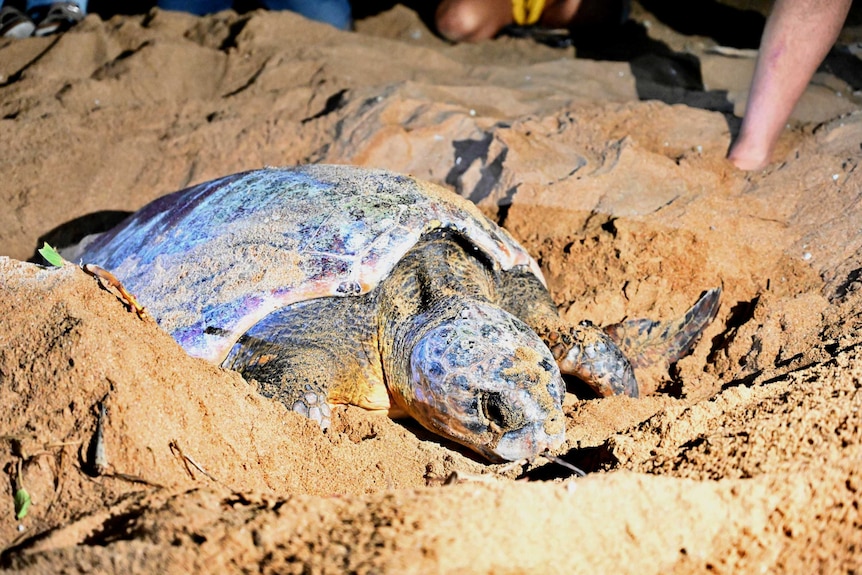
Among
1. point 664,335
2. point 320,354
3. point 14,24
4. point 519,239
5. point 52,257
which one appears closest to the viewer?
point 52,257

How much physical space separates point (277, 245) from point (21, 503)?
1101 mm

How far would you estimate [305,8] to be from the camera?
18.0 feet

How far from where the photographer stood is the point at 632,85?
172 inches

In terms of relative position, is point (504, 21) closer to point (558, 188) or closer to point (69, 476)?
point (558, 188)

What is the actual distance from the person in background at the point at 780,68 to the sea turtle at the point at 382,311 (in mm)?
1068

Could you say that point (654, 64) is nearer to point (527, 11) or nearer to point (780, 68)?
point (527, 11)

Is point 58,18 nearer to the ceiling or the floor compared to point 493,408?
nearer to the ceiling

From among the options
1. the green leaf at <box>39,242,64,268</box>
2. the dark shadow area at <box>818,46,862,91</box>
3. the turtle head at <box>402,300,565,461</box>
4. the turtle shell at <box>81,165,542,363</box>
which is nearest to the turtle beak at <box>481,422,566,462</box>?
the turtle head at <box>402,300,565,461</box>

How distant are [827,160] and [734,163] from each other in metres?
0.36

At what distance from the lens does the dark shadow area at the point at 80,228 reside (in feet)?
11.2

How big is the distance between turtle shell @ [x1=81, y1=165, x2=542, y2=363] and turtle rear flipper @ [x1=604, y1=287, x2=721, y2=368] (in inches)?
15.9

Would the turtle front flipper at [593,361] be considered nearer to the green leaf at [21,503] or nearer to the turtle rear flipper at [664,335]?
the turtle rear flipper at [664,335]

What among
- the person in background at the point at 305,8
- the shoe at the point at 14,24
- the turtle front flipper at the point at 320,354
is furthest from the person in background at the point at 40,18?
the turtle front flipper at the point at 320,354

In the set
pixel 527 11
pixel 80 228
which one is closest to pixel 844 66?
pixel 527 11
